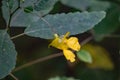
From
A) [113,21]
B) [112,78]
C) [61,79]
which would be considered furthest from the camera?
[112,78]

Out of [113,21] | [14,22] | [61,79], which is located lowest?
[61,79]

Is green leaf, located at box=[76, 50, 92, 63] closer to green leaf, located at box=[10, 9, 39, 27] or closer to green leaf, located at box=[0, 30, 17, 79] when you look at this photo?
green leaf, located at box=[10, 9, 39, 27]

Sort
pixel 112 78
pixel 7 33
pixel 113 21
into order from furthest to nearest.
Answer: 1. pixel 112 78
2. pixel 113 21
3. pixel 7 33

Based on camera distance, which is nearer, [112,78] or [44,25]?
[44,25]

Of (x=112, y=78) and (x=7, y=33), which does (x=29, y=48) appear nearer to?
(x=112, y=78)

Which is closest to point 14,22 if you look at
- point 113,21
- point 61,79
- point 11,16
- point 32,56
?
point 11,16

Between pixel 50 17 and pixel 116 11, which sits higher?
pixel 50 17

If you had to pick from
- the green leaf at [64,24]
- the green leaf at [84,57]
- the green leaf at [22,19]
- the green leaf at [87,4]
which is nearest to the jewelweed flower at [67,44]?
the green leaf at [64,24]
